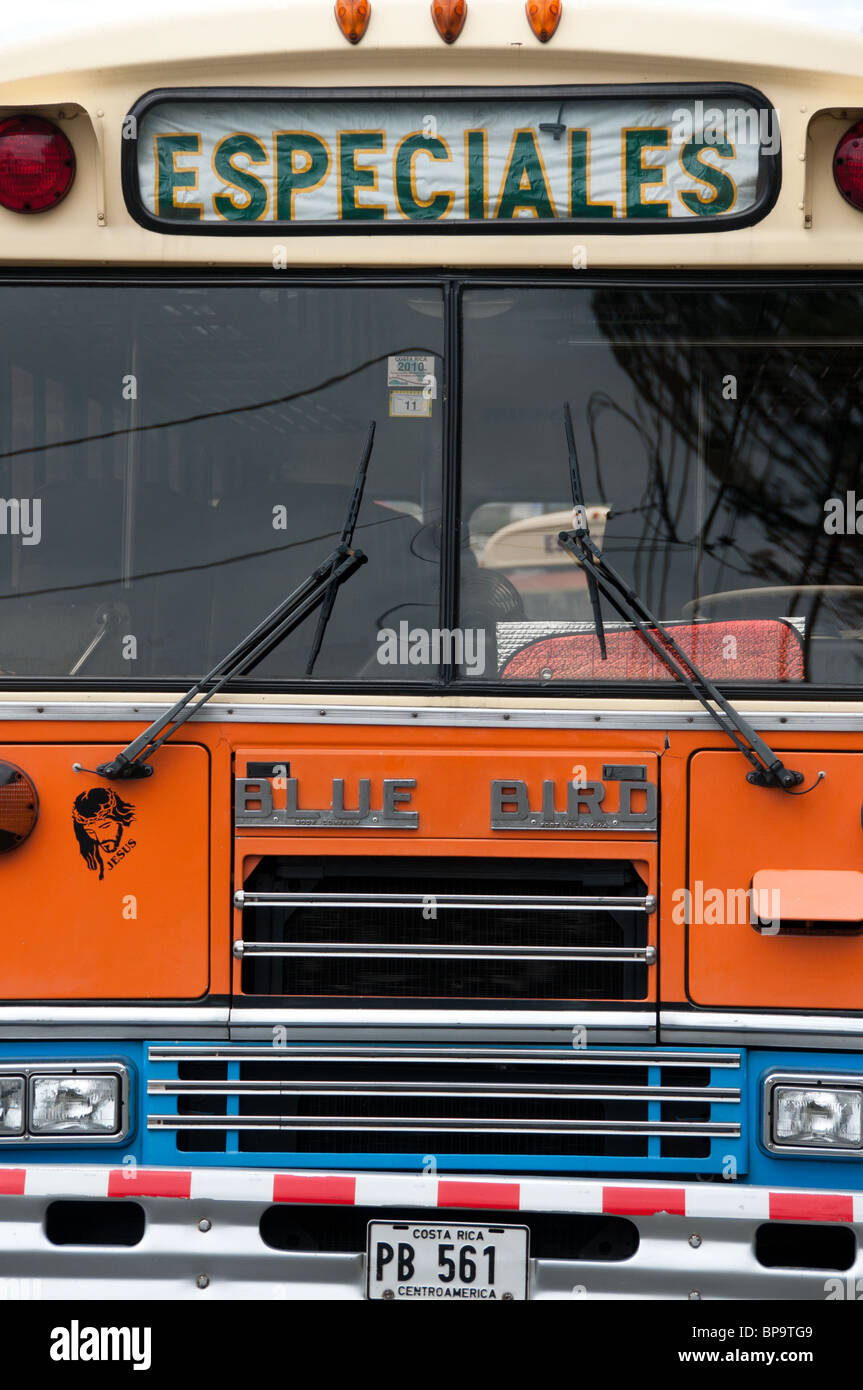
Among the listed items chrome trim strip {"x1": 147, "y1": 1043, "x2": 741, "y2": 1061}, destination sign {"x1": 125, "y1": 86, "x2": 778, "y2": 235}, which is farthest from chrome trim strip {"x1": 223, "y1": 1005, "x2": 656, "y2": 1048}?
destination sign {"x1": 125, "y1": 86, "x2": 778, "y2": 235}

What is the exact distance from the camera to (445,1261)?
298cm

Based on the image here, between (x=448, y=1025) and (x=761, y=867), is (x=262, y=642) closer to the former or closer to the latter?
(x=448, y=1025)

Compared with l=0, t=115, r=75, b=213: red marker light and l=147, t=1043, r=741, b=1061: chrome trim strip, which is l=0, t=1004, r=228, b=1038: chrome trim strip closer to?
l=147, t=1043, r=741, b=1061: chrome trim strip

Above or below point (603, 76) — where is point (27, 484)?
below

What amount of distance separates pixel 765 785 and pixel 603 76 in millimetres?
1636

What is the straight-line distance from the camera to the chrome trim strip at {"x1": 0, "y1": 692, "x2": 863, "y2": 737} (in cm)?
304

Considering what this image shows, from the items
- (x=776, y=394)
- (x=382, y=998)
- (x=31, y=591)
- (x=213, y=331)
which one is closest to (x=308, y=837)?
(x=382, y=998)

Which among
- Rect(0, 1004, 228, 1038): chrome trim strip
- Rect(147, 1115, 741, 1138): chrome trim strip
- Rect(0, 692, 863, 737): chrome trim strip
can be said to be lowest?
Rect(147, 1115, 741, 1138): chrome trim strip

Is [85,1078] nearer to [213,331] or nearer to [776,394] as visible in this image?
[213,331]

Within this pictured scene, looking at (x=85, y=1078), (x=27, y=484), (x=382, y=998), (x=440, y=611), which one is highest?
(x=27, y=484)

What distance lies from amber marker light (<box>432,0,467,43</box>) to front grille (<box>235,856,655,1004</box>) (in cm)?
186

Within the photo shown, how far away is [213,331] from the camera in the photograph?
313 centimetres
